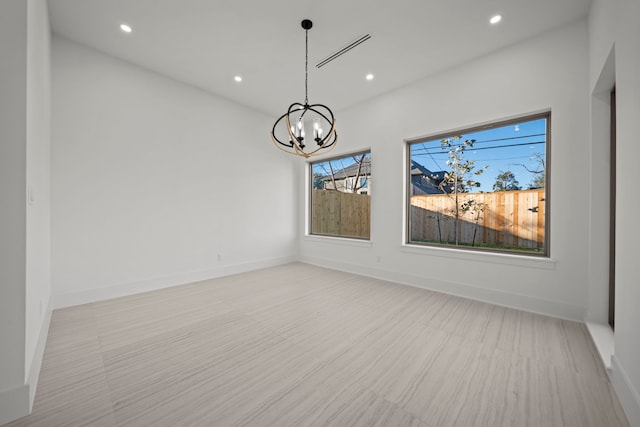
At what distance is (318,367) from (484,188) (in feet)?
10.4

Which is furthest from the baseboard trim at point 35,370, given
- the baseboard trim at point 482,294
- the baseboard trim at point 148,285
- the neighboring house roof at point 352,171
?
the neighboring house roof at point 352,171

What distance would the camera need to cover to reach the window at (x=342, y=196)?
4789mm

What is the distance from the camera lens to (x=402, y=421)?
4.57 feet

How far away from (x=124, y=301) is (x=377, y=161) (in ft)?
13.7

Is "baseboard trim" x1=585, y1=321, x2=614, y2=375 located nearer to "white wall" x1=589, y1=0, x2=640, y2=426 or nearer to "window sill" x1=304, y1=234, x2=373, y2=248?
"white wall" x1=589, y1=0, x2=640, y2=426

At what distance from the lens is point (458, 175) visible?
370cm

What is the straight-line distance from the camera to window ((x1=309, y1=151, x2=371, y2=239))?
479cm
